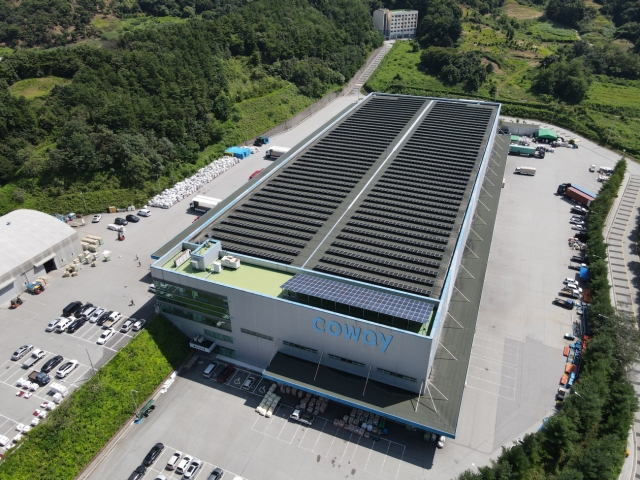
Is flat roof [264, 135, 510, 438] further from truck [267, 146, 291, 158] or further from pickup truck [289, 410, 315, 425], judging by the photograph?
truck [267, 146, 291, 158]

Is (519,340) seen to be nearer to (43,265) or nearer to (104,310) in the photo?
(104,310)

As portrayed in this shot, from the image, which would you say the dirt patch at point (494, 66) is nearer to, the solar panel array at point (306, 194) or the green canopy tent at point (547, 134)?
the green canopy tent at point (547, 134)

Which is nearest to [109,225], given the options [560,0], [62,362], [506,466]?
[62,362]

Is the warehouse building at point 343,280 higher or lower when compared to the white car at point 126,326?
higher

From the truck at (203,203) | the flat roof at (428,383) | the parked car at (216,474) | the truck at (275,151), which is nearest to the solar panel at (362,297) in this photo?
the flat roof at (428,383)

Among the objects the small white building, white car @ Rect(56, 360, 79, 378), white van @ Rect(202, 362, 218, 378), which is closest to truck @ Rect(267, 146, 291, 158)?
white van @ Rect(202, 362, 218, 378)

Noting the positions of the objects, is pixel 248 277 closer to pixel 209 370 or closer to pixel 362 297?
pixel 209 370

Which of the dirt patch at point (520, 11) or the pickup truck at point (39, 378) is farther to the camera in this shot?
the dirt patch at point (520, 11)
